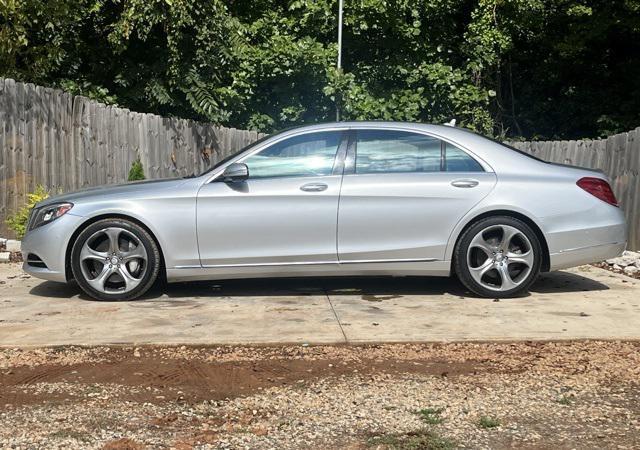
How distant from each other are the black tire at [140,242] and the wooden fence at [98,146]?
4.21m

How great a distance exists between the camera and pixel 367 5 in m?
14.8

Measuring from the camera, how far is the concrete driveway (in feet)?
18.3

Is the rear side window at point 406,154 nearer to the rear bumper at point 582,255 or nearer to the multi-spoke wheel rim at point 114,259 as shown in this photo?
the rear bumper at point 582,255

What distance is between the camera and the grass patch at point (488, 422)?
3893 mm

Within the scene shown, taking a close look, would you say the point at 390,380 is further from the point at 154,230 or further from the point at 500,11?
the point at 500,11

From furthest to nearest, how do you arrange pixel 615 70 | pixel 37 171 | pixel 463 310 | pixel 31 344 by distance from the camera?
pixel 615 70 < pixel 37 171 < pixel 463 310 < pixel 31 344

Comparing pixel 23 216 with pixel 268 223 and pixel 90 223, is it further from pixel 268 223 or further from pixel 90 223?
pixel 268 223

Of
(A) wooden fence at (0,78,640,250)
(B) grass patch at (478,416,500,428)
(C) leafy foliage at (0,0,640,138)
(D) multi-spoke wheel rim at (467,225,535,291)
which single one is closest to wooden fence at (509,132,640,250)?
(A) wooden fence at (0,78,640,250)

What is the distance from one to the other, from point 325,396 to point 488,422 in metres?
0.90

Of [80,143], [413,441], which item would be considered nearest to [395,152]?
[413,441]

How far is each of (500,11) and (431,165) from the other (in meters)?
10.6

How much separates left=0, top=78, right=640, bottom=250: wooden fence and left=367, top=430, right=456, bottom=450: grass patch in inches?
272

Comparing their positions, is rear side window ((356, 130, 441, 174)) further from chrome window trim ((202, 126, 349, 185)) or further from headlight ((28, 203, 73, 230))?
headlight ((28, 203, 73, 230))

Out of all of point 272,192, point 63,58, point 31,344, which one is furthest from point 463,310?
point 63,58
